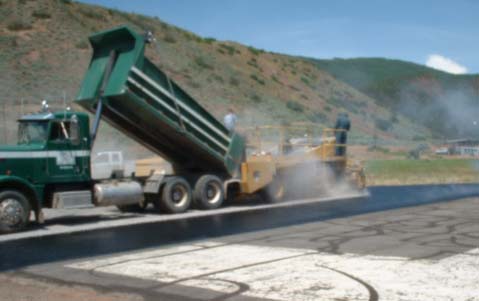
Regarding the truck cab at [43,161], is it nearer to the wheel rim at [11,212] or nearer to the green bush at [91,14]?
the wheel rim at [11,212]

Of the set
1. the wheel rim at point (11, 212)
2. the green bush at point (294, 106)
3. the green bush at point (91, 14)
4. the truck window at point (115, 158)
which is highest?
the green bush at point (91, 14)

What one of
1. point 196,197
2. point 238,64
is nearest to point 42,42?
point 238,64

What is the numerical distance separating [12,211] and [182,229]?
329 centimetres

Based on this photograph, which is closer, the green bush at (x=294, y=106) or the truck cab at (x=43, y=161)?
the truck cab at (x=43, y=161)

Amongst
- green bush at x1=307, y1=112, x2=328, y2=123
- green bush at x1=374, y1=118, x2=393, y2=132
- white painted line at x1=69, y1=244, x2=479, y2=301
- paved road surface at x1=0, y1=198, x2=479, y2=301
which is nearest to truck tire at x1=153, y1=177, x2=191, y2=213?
paved road surface at x1=0, y1=198, x2=479, y2=301

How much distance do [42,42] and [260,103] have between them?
57.9ft

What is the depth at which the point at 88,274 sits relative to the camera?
8.62 m

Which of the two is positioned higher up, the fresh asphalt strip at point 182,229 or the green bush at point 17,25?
the green bush at point 17,25

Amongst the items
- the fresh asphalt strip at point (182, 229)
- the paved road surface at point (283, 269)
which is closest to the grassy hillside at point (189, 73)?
the fresh asphalt strip at point (182, 229)

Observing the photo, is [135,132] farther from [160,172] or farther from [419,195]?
[419,195]

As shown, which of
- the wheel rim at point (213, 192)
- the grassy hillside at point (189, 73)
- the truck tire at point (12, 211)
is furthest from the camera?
the grassy hillside at point (189, 73)

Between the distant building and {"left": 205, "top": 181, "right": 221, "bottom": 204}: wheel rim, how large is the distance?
21.5 metres

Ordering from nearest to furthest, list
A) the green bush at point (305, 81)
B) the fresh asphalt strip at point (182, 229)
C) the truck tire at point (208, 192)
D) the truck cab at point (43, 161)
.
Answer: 1. the fresh asphalt strip at point (182, 229)
2. the truck cab at point (43, 161)
3. the truck tire at point (208, 192)
4. the green bush at point (305, 81)

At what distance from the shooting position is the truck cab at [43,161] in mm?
12891
